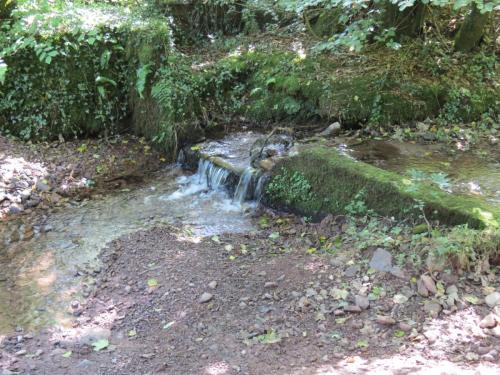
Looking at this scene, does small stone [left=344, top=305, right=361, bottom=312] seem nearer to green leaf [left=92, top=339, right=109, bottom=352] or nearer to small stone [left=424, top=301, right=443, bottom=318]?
small stone [left=424, top=301, right=443, bottom=318]

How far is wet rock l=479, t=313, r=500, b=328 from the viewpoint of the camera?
11.7 ft

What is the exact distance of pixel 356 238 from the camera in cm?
495

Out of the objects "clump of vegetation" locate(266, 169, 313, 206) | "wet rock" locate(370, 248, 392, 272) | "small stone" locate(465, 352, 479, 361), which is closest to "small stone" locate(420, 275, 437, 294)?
"wet rock" locate(370, 248, 392, 272)

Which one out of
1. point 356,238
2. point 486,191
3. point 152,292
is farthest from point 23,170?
point 486,191

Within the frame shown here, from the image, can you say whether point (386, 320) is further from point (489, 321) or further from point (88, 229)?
point (88, 229)

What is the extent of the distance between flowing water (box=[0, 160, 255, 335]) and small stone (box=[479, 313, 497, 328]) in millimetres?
3169

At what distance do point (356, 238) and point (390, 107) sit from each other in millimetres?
3361

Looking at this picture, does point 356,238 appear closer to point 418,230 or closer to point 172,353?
point 418,230

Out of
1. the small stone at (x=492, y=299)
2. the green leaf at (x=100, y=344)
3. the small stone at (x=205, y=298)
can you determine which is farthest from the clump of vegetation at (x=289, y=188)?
the green leaf at (x=100, y=344)

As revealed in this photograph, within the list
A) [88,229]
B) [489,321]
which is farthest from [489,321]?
[88,229]

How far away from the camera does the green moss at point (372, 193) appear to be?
4.58 m

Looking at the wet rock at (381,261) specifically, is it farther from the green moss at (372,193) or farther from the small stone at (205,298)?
the small stone at (205,298)

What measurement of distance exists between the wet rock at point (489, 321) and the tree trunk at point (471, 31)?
6.12 m

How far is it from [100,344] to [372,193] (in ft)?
10.5
